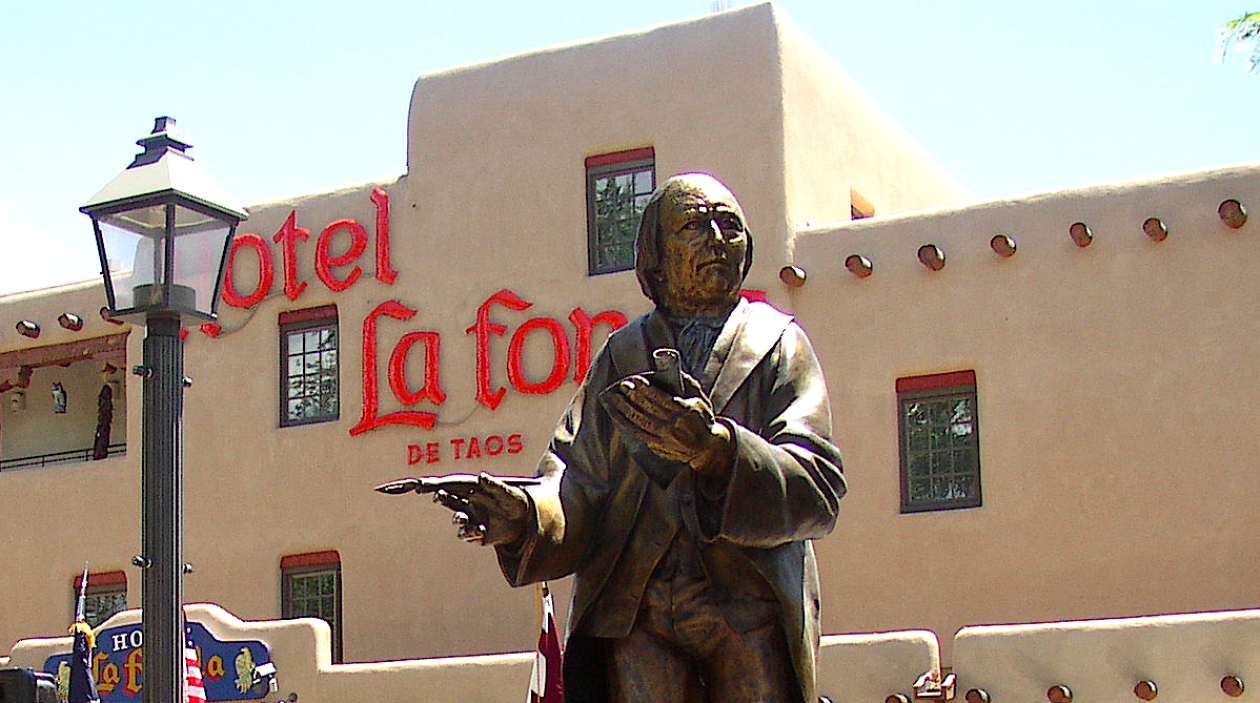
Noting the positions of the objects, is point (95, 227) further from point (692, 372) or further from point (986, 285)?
point (986, 285)

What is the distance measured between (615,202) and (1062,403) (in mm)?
4924

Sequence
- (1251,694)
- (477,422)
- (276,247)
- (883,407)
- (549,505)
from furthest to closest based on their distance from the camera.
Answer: (276,247), (477,422), (883,407), (1251,694), (549,505)

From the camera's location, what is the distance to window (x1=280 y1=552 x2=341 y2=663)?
21.0m

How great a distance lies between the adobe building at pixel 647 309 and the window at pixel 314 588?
33mm

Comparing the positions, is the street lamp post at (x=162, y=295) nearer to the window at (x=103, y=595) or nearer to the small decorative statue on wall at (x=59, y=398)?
the window at (x=103, y=595)

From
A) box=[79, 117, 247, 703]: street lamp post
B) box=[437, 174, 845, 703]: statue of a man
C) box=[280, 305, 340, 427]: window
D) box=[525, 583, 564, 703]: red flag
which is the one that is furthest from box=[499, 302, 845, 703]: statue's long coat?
box=[280, 305, 340, 427]: window

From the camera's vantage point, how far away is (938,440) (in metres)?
18.2

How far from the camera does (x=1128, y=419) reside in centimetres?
1733

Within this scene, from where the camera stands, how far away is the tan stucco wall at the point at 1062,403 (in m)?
17.0

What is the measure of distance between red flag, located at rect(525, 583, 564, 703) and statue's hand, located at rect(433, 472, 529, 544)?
271 cm

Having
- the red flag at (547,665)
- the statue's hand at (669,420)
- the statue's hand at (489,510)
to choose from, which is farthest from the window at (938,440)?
the statue's hand at (669,420)

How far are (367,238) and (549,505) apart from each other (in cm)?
1659

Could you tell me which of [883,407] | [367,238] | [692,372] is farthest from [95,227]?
[367,238]

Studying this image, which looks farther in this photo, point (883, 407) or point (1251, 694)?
point (883, 407)
